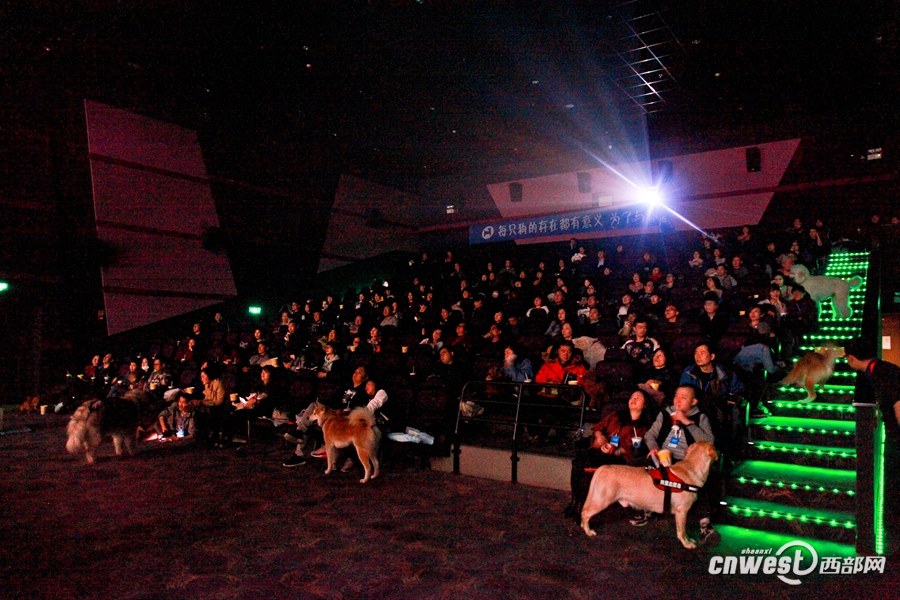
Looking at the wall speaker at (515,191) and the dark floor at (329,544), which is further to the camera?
the wall speaker at (515,191)

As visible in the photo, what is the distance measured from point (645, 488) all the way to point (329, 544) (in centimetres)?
226

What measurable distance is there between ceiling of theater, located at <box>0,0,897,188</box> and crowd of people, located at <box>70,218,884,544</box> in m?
2.82

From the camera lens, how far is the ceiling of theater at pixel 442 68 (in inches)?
288

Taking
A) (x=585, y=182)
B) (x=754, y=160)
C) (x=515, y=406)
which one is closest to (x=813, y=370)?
(x=515, y=406)

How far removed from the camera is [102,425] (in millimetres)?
6648

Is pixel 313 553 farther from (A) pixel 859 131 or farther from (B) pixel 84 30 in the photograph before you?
(A) pixel 859 131

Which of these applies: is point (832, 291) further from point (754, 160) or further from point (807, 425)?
point (754, 160)

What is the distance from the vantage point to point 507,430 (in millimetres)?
6422

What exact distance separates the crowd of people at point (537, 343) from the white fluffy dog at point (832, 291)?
278 mm

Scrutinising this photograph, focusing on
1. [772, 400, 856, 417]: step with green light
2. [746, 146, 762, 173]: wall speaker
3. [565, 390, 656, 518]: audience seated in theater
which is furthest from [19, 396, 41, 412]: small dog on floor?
[746, 146, 762, 173]: wall speaker

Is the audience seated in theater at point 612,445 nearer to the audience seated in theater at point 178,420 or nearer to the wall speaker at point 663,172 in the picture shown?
the audience seated in theater at point 178,420

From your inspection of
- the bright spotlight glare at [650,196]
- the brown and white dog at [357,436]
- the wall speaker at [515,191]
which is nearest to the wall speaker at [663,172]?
the bright spotlight glare at [650,196]

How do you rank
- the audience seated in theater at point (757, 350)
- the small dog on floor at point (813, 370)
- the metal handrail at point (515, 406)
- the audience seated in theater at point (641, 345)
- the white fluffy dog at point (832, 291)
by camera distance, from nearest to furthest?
the small dog on floor at point (813, 370), the audience seated in theater at point (757, 350), the metal handrail at point (515, 406), the audience seated in theater at point (641, 345), the white fluffy dog at point (832, 291)

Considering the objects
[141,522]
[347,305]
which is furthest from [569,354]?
[347,305]
